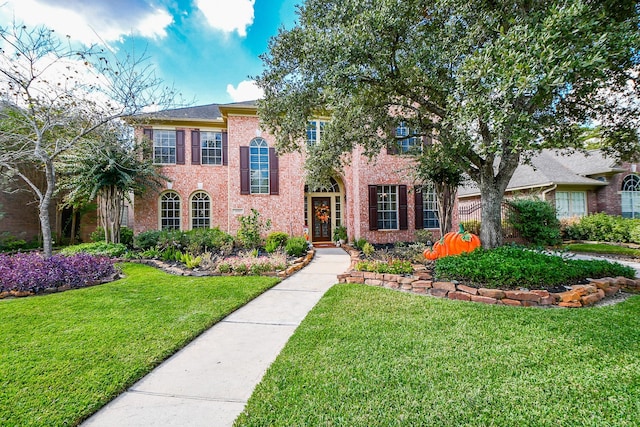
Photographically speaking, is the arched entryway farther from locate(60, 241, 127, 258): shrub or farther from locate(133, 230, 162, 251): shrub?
locate(60, 241, 127, 258): shrub

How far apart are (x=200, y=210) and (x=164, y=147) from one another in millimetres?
2960

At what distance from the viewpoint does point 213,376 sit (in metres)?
2.51

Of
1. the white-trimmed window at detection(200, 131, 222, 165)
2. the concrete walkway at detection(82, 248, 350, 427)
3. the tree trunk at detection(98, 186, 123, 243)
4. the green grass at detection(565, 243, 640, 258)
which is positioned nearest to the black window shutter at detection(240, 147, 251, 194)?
the white-trimmed window at detection(200, 131, 222, 165)

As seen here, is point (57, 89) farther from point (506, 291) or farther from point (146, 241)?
point (506, 291)

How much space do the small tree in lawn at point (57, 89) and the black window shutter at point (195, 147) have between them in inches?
204

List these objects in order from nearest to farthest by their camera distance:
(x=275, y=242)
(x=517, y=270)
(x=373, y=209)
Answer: (x=517, y=270), (x=275, y=242), (x=373, y=209)

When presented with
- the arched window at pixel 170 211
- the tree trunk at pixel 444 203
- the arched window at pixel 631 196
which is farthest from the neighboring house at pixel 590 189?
the arched window at pixel 170 211

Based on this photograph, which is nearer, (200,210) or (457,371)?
(457,371)

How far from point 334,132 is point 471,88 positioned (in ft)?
11.4

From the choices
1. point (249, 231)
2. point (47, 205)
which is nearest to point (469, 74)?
point (249, 231)

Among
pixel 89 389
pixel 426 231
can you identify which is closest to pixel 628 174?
pixel 426 231

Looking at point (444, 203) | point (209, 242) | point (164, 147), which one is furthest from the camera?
point (164, 147)

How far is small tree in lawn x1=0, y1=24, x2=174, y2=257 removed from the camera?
522 centimetres

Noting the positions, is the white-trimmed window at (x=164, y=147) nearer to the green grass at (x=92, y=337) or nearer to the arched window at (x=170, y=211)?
the arched window at (x=170, y=211)
